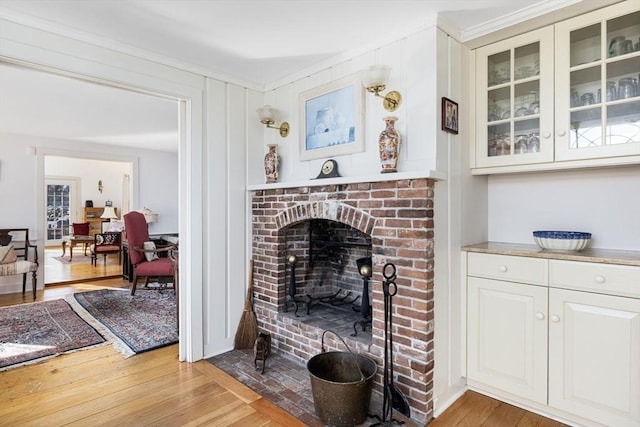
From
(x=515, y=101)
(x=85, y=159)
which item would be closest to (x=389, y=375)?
(x=515, y=101)

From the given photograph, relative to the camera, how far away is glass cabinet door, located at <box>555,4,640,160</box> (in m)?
1.90

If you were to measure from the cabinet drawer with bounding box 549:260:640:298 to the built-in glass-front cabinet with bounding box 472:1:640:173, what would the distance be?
59cm

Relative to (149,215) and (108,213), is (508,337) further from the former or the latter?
(108,213)

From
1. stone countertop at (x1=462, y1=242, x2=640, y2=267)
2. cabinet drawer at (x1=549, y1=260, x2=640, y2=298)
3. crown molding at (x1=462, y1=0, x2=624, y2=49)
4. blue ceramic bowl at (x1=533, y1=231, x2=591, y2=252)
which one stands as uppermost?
crown molding at (x1=462, y1=0, x2=624, y2=49)

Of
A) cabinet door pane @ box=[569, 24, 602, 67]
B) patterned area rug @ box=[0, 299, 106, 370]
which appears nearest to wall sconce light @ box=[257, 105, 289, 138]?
cabinet door pane @ box=[569, 24, 602, 67]

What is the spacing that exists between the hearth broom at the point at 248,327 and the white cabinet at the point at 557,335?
1740 mm

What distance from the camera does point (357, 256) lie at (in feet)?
10.3

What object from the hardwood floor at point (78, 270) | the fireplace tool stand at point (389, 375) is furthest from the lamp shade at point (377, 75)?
the hardwood floor at point (78, 270)

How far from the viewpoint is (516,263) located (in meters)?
2.12

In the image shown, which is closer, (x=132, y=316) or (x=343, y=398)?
(x=343, y=398)

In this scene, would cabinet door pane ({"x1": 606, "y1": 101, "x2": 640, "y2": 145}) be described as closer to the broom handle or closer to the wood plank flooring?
the wood plank flooring

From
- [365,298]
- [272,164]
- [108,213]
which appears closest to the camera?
[365,298]

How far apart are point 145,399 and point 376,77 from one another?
2.50 meters

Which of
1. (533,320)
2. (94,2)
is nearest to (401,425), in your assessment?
(533,320)
